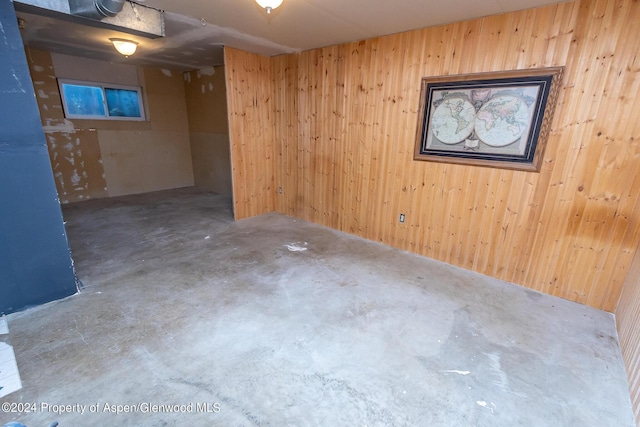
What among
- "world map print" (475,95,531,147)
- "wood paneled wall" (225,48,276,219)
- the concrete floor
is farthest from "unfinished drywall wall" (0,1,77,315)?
"world map print" (475,95,531,147)

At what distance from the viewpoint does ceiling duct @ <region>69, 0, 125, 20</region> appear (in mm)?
2318

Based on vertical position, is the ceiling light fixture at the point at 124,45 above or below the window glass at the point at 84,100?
above

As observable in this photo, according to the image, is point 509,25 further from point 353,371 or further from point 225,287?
point 225,287

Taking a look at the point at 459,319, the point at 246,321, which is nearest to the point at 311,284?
the point at 246,321

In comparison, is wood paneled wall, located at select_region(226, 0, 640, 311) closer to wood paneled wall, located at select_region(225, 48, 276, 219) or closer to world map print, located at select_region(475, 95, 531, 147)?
wood paneled wall, located at select_region(225, 48, 276, 219)

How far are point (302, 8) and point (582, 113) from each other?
103 inches

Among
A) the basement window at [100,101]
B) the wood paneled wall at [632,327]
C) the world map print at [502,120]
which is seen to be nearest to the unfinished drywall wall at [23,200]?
the world map print at [502,120]

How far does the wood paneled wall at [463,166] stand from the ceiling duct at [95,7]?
6.26 feet

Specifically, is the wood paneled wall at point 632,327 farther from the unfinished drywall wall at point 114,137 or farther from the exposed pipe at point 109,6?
the unfinished drywall wall at point 114,137

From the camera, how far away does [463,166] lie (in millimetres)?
3064

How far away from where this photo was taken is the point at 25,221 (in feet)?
7.34

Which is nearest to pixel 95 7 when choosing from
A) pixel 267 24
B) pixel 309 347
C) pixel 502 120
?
pixel 267 24

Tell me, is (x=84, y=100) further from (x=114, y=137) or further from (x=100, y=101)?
(x=114, y=137)

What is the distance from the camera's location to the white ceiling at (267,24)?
2.54 metres
